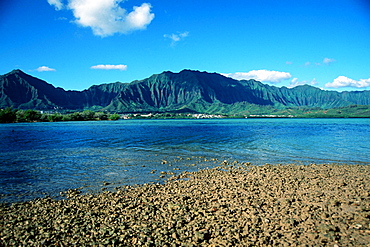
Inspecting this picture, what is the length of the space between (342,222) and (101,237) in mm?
10698

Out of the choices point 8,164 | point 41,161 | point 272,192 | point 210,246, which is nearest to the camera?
point 210,246

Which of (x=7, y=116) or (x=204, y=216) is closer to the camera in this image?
(x=204, y=216)

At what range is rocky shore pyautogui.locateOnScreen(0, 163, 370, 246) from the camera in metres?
9.88

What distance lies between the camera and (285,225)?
10992 mm

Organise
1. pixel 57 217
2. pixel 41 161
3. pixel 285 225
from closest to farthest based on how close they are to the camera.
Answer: pixel 285 225 < pixel 57 217 < pixel 41 161

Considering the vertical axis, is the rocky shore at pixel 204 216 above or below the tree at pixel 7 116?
below

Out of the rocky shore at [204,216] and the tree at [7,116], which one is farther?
the tree at [7,116]

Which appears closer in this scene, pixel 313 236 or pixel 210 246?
pixel 210 246

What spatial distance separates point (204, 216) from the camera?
12.0 m

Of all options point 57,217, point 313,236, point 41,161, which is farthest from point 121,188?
point 41,161

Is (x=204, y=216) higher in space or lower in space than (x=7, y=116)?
lower

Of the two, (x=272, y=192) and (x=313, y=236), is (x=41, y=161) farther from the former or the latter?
(x=313, y=236)

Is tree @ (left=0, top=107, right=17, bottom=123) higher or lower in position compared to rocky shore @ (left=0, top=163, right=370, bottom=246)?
higher

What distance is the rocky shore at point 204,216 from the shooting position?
988 centimetres
